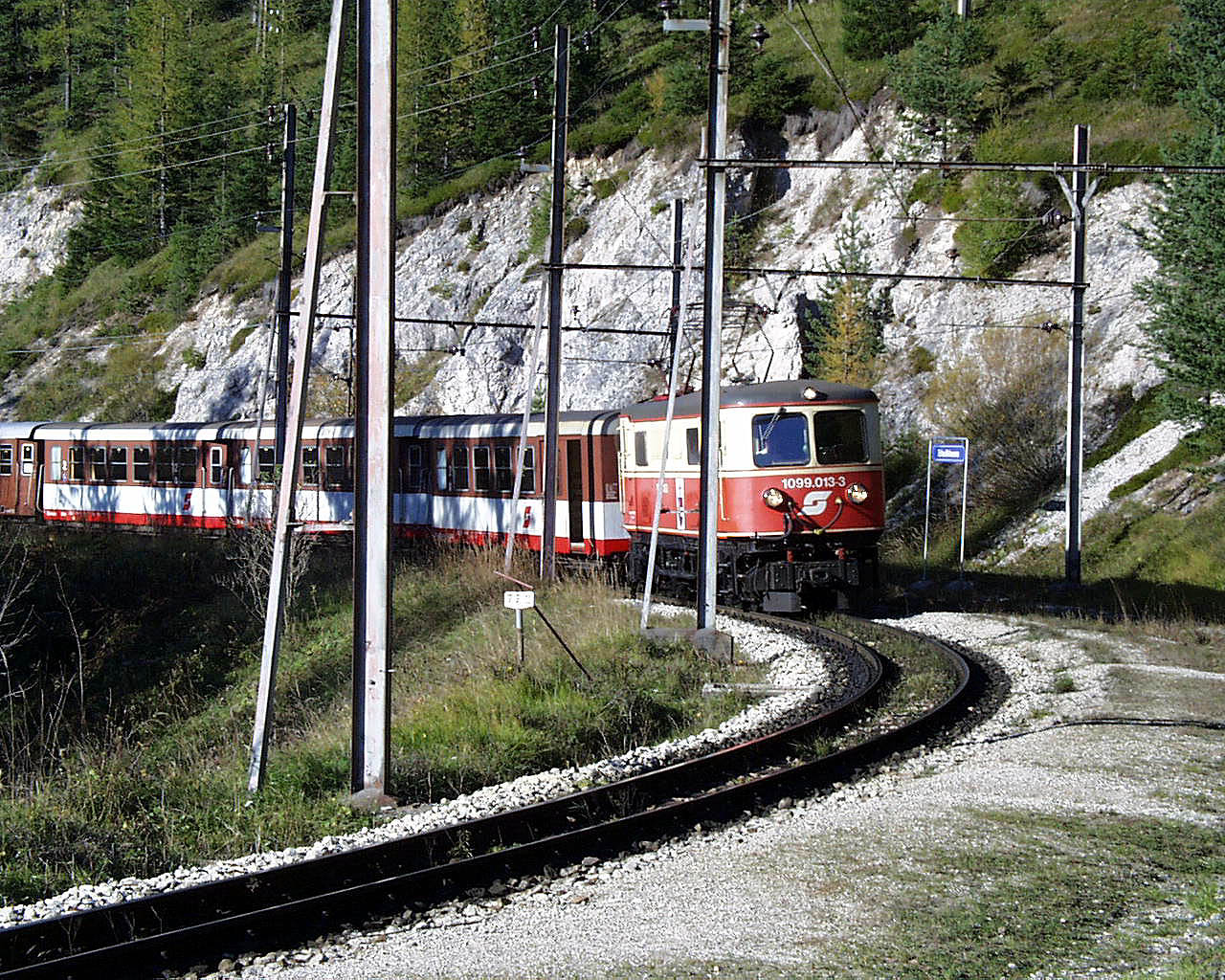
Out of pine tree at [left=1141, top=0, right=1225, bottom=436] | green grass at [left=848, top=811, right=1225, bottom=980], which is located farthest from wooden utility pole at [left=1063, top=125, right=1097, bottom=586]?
green grass at [left=848, top=811, right=1225, bottom=980]

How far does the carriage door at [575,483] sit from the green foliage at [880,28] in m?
41.1

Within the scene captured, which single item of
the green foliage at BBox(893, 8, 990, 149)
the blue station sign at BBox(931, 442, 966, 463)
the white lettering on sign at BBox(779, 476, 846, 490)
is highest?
the green foliage at BBox(893, 8, 990, 149)

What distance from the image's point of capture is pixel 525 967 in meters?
5.75

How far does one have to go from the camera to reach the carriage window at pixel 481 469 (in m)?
24.4

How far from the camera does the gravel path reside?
5.85m

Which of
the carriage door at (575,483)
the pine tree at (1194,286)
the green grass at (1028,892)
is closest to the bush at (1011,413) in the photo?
the pine tree at (1194,286)

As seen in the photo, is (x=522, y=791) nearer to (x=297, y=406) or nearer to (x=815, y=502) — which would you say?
(x=297, y=406)

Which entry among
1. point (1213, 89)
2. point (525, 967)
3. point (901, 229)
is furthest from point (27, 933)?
point (901, 229)

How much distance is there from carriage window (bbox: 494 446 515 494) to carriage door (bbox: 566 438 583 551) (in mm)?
1332

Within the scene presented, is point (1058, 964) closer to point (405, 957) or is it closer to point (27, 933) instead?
point (405, 957)

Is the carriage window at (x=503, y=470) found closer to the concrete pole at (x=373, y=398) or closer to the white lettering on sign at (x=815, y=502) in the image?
the white lettering on sign at (x=815, y=502)

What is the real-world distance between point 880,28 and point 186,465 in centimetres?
3964

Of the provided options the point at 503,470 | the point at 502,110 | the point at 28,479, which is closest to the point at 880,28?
the point at 502,110

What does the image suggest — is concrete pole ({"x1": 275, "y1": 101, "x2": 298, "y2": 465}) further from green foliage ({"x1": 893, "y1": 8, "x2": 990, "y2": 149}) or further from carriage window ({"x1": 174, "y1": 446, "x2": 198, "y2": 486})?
green foliage ({"x1": 893, "y1": 8, "x2": 990, "y2": 149})
